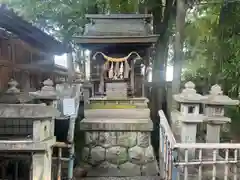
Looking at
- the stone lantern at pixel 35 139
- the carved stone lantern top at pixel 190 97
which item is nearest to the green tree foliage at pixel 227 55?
the carved stone lantern top at pixel 190 97

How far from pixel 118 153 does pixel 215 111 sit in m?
3.02

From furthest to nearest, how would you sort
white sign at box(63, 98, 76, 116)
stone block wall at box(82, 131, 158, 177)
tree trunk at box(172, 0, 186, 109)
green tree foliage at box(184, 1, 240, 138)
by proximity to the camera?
1. tree trunk at box(172, 0, 186, 109)
2. green tree foliage at box(184, 1, 240, 138)
3. stone block wall at box(82, 131, 158, 177)
4. white sign at box(63, 98, 76, 116)

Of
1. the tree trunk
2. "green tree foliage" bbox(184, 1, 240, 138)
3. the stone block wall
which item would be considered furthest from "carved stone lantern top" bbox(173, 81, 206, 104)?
"green tree foliage" bbox(184, 1, 240, 138)

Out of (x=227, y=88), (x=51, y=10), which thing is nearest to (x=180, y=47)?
(x=227, y=88)

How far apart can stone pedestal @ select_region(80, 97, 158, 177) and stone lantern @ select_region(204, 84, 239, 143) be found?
1747mm

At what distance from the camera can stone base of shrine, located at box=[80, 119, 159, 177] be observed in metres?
7.75

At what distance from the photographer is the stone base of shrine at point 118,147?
7754mm

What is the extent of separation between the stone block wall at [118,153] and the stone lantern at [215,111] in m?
1.88

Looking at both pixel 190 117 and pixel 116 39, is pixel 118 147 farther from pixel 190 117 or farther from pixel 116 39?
pixel 116 39

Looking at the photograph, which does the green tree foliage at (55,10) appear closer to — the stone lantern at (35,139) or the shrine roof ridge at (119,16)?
the shrine roof ridge at (119,16)

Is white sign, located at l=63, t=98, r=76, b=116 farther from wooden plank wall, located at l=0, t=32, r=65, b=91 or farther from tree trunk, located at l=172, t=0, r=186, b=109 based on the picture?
tree trunk, located at l=172, t=0, r=186, b=109

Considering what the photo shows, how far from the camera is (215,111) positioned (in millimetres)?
6766

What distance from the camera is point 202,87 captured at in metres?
11.6

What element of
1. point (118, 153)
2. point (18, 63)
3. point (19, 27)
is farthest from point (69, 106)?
point (18, 63)
